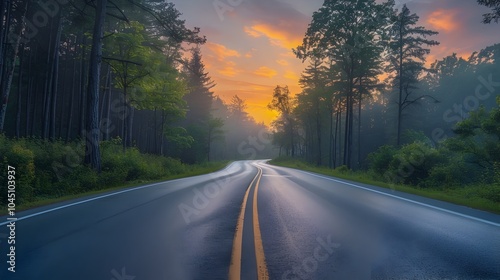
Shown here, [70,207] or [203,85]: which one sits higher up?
[203,85]

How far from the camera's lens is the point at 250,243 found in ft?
19.0

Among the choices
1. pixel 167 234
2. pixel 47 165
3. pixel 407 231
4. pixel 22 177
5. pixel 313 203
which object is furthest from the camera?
pixel 47 165

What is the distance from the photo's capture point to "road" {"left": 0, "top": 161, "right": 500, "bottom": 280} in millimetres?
4352

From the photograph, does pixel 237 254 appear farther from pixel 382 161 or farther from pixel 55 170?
pixel 382 161

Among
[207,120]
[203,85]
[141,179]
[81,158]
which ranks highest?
[203,85]

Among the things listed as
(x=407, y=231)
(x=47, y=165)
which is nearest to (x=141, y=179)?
(x=47, y=165)

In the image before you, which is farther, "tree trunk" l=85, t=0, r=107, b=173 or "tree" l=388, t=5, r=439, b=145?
"tree" l=388, t=5, r=439, b=145

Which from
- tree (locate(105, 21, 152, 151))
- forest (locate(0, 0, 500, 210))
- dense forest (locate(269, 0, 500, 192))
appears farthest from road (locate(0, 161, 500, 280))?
tree (locate(105, 21, 152, 151))

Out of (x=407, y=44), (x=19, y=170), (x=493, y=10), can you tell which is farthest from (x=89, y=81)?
(x=407, y=44)

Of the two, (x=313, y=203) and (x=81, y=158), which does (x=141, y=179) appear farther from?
(x=313, y=203)

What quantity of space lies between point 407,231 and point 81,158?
14996 mm

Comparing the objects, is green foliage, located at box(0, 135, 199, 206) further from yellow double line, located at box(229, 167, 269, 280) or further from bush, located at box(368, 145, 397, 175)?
bush, located at box(368, 145, 397, 175)

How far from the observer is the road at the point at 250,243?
4.35m

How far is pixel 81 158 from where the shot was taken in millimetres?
16641
